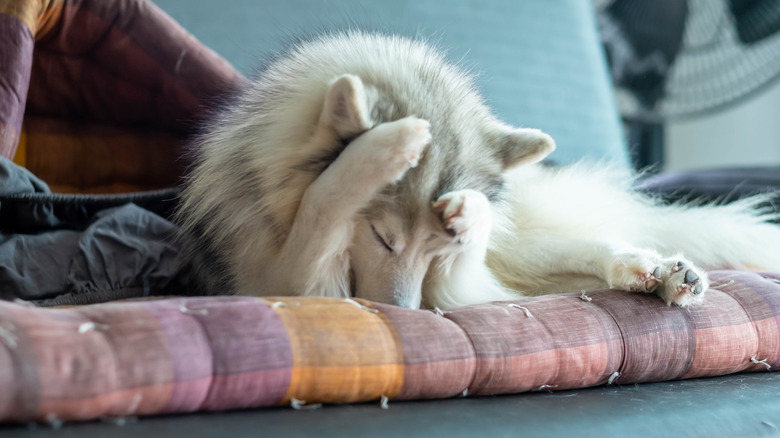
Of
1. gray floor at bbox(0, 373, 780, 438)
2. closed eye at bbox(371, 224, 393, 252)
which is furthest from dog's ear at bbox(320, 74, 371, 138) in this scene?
gray floor at bbox(0, 373, 780, 438)

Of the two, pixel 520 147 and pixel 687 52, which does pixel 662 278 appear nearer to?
pixel 520 147

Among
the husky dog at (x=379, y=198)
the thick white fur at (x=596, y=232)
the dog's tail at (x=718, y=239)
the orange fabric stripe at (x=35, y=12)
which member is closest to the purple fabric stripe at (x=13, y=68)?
the orange fabric stripe at (x=35, y=12)

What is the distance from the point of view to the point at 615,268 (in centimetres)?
A: 116

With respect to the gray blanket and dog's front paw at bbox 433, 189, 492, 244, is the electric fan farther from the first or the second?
the gray blanket

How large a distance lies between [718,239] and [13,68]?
1541 mm

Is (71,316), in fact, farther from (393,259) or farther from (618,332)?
(618,332)

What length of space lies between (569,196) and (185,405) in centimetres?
111

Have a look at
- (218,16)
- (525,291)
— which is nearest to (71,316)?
(525,291)

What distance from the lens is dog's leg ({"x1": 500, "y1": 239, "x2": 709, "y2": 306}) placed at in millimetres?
1052

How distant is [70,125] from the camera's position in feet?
5.33

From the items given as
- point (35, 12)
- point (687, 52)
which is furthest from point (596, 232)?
point (687, 52)

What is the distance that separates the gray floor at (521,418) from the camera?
2.10ft

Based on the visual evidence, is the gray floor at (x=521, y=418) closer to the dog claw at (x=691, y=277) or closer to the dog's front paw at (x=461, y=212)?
the dog claw at (x=691, y=277)

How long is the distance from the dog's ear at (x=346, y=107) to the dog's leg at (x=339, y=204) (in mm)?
28
